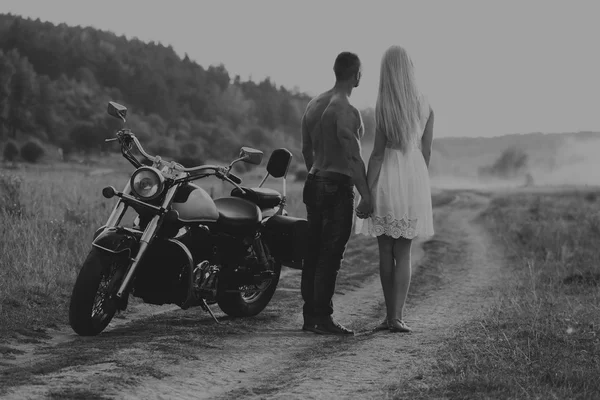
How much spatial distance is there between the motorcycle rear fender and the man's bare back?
1.68 metres

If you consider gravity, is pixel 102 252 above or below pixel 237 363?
above

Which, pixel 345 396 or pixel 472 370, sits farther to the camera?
pixel 472 370

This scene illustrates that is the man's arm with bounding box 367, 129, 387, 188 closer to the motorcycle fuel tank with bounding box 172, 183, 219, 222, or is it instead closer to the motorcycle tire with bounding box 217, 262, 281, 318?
the motorcycle fuel tank with bounding box 172, 183, 219, 222

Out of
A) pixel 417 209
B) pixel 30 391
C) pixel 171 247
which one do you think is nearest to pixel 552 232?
pixel 417 209

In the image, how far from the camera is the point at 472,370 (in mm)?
5406

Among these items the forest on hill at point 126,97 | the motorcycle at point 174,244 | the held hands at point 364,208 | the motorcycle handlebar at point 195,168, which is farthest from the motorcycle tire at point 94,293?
the forest on hill at point 126,97

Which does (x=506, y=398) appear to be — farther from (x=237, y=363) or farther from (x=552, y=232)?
(x=552, y=232)

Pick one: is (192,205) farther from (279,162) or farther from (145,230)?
(279,162)

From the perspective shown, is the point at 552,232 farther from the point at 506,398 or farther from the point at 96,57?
the point at 96,57

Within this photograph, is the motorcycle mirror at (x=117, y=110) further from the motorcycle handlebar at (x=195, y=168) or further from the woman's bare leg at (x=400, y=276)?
the woman's bare leg at (x=400, y=276)

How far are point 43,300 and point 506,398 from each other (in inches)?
191

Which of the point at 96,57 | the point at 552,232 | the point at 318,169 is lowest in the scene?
the point at 552,232

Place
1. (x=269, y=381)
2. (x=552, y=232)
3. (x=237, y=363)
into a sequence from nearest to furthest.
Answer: (x=269, y=381)
(x=237, y=363)
(x=552, y=232)

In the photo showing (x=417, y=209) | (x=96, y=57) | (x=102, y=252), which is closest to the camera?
(x=102, y=252)
